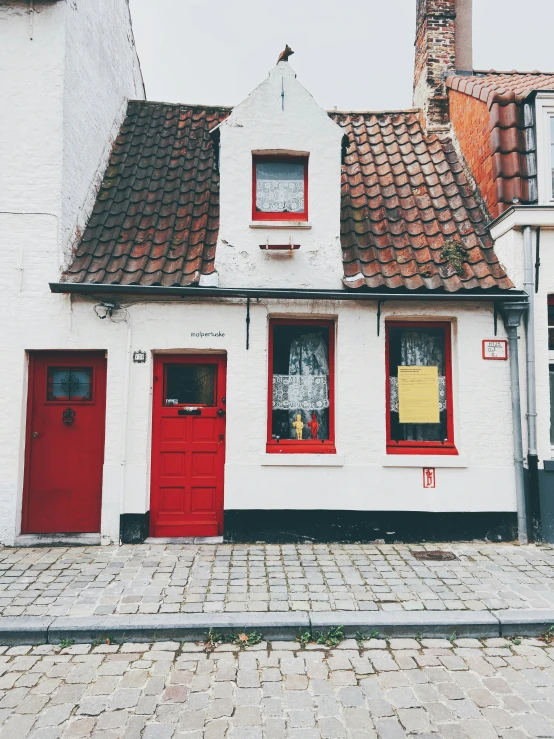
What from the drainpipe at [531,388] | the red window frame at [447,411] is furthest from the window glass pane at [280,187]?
the drainpipe at [531,388]

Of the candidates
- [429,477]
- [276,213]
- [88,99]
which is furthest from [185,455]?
[88,99]

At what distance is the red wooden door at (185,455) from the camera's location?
6.48 m

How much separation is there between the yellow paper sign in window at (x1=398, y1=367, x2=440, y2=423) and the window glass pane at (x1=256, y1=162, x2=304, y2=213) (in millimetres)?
2861

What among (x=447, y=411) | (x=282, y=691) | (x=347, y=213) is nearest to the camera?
(x=282, y=691)

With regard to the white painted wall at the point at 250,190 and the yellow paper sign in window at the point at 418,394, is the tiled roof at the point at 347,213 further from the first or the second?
the yellow paper sign in window at the point at 418,394

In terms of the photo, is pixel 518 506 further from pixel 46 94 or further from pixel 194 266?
pixel 46 94

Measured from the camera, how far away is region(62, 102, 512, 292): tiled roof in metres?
6.46

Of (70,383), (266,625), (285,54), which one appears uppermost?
(285,54)

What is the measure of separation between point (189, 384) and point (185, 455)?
3.29 ft

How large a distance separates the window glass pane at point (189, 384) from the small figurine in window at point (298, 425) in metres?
1.21

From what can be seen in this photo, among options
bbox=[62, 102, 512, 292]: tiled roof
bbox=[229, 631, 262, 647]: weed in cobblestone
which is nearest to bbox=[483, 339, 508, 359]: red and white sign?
bbox=[62, 102, 512, 292]: tiled roof

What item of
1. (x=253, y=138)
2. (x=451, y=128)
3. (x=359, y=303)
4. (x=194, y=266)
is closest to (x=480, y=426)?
(x=359, y=303)

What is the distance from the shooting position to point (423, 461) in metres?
6.37

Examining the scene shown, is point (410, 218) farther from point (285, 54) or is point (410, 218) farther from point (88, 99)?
point (88, 99)
